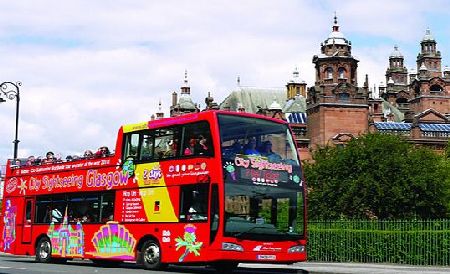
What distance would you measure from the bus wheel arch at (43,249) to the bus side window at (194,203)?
8.32m

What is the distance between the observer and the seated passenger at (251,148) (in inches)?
769

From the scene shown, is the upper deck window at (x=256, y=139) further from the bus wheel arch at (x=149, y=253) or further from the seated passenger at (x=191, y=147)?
the bus wheel arch at (x=149, y=253)

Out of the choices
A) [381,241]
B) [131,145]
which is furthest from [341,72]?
[131,145]

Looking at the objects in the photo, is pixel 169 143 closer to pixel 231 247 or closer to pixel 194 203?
pixel 194 203

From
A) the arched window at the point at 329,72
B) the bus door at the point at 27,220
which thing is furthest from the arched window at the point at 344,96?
the bus door at the point at 27,220

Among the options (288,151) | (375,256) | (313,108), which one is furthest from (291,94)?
(288,151)

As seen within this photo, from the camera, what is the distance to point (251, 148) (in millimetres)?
19703

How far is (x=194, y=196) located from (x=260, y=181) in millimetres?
2019

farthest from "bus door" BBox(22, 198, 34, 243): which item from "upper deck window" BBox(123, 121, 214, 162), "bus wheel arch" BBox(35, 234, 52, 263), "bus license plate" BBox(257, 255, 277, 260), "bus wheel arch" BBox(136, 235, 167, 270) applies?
"bus license plate" BBox(257, 255, 277, 260)

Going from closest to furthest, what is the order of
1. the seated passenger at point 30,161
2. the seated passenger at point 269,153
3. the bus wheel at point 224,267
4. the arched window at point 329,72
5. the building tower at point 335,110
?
the seated passenger at point 269,153
the bus wheel at point 224,267
the seated passenger at point 30,161
the building tower at point 335,110
the arched window at point 329,72

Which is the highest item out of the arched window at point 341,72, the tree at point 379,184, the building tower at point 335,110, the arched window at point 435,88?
the arched window at point 435,88

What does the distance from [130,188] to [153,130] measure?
209 centimetres

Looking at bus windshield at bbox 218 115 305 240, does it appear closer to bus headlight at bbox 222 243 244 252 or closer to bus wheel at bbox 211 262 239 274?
bus headlight at bbox 222 243 244 252

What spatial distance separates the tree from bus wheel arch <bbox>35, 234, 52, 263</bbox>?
709 inches
